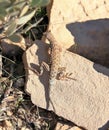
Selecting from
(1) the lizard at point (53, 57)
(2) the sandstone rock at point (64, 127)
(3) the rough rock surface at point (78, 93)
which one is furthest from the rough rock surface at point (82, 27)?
(2) the sandstone rock at point (64, 127)

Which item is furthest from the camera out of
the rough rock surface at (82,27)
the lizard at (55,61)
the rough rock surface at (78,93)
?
the rough rock surface at (82,27)

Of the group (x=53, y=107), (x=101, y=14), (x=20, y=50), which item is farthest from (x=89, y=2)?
(x=53, y=107)

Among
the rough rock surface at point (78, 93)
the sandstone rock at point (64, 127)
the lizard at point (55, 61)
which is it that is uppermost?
the lizard at point (55, 61)

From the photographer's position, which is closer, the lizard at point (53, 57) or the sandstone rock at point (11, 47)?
the lizard at point (53, 57)

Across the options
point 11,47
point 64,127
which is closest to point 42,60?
point 11,47

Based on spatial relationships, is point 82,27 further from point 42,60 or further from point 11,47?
point 11,47

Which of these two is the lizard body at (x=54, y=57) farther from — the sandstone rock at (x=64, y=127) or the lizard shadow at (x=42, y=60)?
the sandstone rock at (x=64, y=127)
